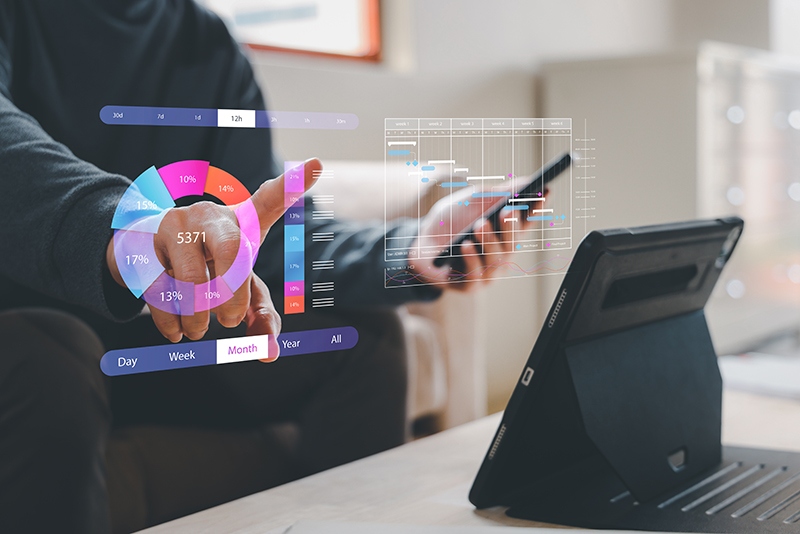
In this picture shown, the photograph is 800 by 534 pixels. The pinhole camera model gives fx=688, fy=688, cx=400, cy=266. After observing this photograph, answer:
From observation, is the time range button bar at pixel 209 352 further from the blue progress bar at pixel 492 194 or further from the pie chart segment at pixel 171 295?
the blue progress bar at pixel 492 194

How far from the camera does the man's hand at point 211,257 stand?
0.45 meters

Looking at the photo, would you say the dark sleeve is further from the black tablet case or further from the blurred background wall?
the black tablet case

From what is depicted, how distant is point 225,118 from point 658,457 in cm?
43

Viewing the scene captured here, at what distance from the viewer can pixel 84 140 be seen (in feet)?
1.47

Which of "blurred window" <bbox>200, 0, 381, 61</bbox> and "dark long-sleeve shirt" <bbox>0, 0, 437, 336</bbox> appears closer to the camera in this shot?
"dark long-sleeve shirt" <bbox>0, 0, 437, 336</bbox>

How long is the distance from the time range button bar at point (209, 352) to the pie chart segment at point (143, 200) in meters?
0.09

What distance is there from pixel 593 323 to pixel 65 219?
391 millimetres

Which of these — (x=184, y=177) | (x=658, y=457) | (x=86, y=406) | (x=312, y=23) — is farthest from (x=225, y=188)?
(x=312, y=23)

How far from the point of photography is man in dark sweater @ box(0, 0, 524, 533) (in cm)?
44

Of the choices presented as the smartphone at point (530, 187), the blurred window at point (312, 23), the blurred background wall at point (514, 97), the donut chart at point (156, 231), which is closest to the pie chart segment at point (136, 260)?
the donut chart at point (156, 231)

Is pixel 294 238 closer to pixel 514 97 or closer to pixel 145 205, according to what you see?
pixel 145 205

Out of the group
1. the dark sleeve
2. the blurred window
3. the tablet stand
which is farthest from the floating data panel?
the blurred window

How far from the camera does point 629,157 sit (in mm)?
686

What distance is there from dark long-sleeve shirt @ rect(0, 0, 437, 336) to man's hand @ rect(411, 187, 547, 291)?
0.10 m
